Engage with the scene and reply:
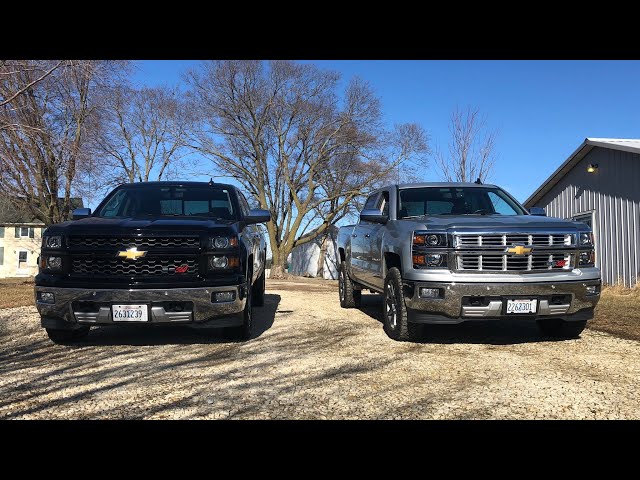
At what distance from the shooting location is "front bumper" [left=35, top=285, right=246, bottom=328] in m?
5.20

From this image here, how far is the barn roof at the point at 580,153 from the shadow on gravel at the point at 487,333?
24.6ft

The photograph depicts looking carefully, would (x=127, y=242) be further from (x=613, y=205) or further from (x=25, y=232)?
(x=25, y=232)

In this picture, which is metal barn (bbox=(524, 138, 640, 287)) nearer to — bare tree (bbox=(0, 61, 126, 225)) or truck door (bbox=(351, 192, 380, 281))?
truck door (bbox=(351, 192, 380, 281))

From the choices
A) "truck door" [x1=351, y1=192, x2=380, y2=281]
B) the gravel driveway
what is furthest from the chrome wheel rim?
"truck door" [x1=351, y1=192, x2=380, y2=281]

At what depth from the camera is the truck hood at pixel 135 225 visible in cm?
541

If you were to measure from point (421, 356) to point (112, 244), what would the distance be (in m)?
3.37

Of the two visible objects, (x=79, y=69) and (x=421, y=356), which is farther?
(x=79, y=69)

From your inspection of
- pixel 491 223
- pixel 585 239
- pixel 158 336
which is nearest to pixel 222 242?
pixel 158 336

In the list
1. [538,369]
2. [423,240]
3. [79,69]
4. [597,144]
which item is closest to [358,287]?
[423,240]

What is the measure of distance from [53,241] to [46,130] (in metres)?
9.05

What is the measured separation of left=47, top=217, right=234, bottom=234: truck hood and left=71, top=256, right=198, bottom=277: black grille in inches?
12.1
